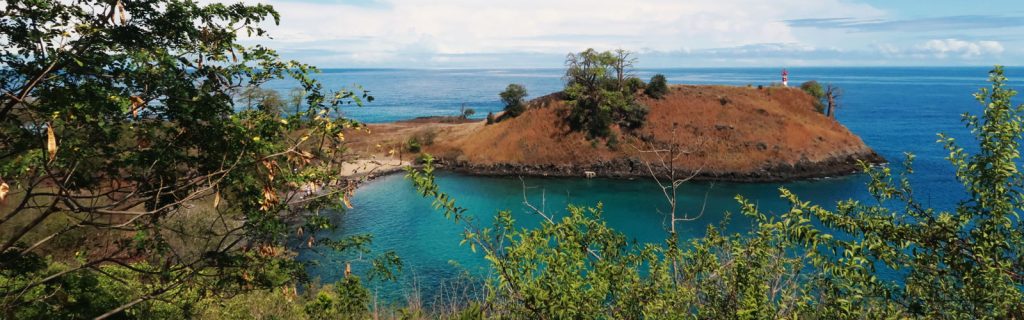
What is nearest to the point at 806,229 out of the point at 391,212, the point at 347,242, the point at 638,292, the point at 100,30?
the point at 638,292

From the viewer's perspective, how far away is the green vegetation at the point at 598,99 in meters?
60.7

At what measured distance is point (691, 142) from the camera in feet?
193

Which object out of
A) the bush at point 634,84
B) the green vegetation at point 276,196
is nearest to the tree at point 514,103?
the bush at point 634,84

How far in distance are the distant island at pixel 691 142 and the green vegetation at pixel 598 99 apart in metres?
1.09

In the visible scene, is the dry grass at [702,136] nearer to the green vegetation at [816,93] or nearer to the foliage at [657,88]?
the foliage at [657,88]

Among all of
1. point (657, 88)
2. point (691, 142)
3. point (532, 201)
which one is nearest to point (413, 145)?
point (532, 201)

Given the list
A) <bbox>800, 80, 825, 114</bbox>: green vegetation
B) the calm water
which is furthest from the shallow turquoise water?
<bbox>800, 80, 825, 114</bbox>: green vegetation

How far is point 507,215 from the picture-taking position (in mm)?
8797

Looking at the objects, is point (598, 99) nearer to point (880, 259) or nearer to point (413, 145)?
point (413, 145)

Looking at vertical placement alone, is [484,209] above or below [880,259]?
below

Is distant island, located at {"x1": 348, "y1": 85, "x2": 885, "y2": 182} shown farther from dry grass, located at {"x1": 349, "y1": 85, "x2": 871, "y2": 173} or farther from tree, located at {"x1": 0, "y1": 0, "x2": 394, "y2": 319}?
tree, located at {"x1": 0, "y1": 0, "x2": 394, "y2": 319}

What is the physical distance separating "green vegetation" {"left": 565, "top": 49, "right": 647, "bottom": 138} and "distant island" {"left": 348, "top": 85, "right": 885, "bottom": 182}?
1.09m

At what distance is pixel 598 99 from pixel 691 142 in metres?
10.7

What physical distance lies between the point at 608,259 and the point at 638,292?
114 cm
